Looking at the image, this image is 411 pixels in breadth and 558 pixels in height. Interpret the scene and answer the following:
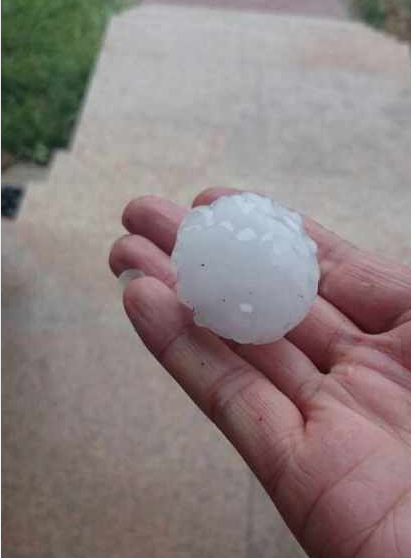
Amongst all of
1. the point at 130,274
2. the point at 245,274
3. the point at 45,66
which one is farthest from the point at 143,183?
the point at 245,274

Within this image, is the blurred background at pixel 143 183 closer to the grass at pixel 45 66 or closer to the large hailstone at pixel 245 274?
the grass at pixel 45 66

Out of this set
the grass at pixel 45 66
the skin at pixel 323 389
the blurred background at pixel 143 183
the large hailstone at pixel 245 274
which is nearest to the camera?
the skin at pixel 323 389

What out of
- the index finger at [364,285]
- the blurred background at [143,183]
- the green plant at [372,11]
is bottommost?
the blurred background at [143,183]

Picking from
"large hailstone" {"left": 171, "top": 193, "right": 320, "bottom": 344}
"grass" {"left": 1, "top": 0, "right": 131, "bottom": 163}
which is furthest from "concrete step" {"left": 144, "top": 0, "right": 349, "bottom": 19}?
"large hailstone" {"left": 171, "top": 193, "right": 320, "bottom": 344}

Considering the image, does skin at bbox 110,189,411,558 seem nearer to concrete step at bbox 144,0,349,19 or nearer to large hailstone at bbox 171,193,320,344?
large hailstone at bbox 171,193,320,344

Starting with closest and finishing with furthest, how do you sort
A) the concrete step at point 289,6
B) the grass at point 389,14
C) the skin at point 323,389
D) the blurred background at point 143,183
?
1. the skin at point 323,389
2. the blurred background at point 143,183
3. the grass at point 389,14
4. the concrete step at point 289,6

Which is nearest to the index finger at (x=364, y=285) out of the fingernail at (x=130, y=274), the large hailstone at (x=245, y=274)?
the large hailstone at (x=245, y=274)

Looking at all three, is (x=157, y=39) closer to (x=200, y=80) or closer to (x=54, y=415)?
(x=200, y=80)
